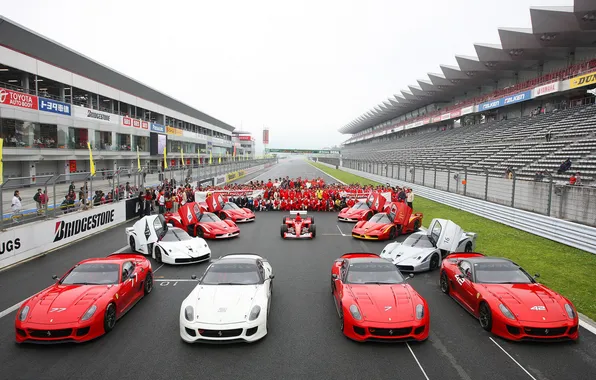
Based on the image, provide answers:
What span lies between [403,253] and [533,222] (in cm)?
778

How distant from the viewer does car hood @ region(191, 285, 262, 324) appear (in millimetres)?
6250

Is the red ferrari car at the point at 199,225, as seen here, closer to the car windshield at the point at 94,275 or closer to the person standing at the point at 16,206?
the person standing at the point at 16,206

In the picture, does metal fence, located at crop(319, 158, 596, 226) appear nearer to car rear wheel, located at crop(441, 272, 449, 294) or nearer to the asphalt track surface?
car rear wheel, located at crop(441, 272, 449, 294)

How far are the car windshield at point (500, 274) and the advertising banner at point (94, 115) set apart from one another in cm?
3403

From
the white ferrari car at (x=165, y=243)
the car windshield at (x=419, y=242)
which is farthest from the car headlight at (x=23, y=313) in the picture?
the car windshield at (x=419, y=242)

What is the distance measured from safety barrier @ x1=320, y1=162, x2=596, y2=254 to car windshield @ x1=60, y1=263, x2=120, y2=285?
1393 centimetres

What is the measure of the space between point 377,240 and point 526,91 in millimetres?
27661

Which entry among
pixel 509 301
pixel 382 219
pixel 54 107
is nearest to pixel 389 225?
pixel 382 219

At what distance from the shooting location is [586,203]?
12.7 metres

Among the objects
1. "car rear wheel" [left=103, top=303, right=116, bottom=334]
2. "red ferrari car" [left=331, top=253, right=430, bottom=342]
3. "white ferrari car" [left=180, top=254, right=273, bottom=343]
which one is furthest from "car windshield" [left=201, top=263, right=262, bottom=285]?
"red ferrari car" [left=331, top=253, right=430, bottom=342]

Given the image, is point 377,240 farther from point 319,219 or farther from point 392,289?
point 392,289

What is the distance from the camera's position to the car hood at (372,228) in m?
15.1

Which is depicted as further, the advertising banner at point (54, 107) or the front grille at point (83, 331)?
the advertising banner at point (54, 107)

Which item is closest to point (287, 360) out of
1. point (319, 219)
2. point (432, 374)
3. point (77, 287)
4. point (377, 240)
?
point (432, 374)
